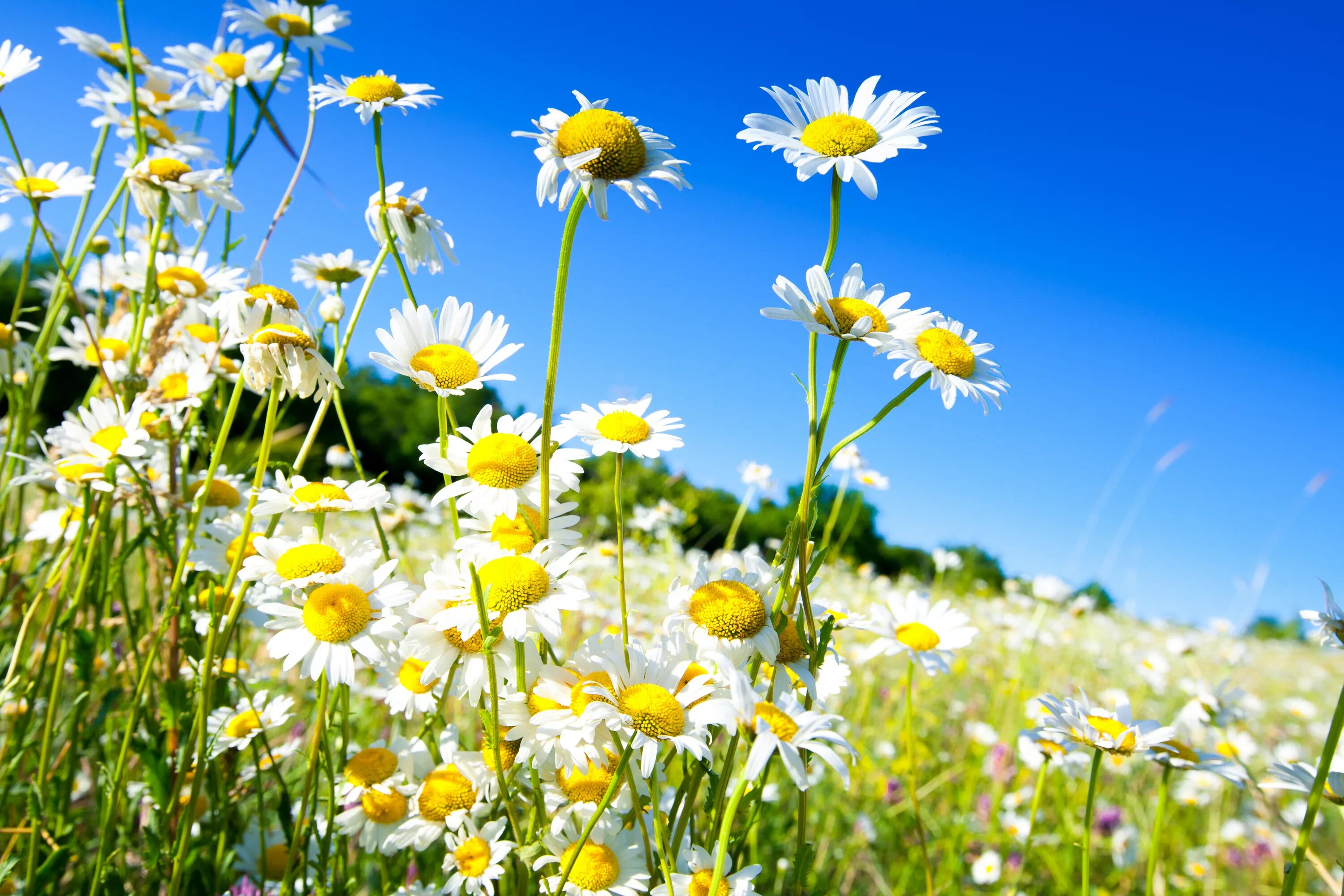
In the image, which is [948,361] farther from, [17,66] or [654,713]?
[17,66]

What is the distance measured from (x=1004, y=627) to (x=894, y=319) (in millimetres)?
3726

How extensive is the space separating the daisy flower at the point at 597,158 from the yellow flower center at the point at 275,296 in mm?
498

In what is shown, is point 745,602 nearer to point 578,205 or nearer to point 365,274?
point 578,205

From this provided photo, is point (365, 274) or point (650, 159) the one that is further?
point (365, 274)

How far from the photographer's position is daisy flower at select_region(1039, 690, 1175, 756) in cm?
126

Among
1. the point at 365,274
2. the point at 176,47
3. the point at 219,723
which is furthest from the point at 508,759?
the point at 176,47

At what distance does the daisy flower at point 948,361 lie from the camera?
42.4 inches

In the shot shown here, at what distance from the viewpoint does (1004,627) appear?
4363 millimetres

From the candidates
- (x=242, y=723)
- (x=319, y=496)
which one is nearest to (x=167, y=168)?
(x=319, y=496)

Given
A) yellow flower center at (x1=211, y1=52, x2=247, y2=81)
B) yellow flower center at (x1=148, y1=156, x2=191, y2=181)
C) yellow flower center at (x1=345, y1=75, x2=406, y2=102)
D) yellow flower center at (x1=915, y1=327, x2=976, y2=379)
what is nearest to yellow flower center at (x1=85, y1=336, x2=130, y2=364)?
yellow flower center at (x1=148, y1=156, x2=191, y2=181)

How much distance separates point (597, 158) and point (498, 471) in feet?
1.35

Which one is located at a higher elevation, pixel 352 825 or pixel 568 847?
pixel 568 847

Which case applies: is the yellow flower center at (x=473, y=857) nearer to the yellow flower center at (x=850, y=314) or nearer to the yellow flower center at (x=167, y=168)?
the yellow flower center at (x=850, y=314)

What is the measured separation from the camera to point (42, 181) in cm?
181
